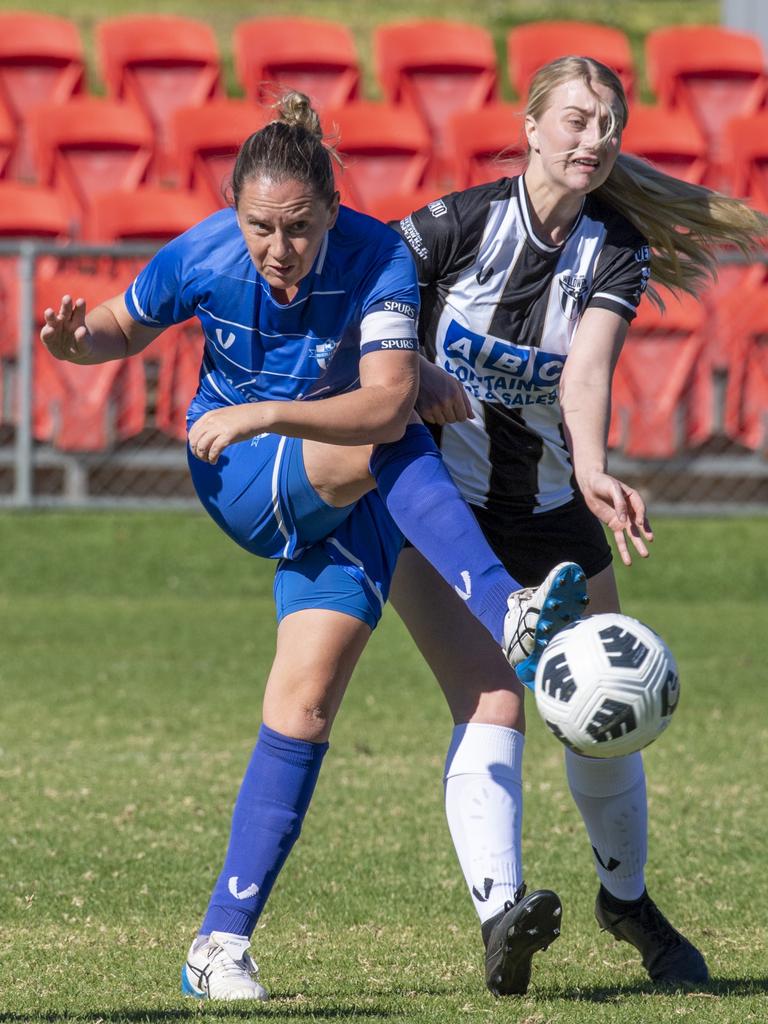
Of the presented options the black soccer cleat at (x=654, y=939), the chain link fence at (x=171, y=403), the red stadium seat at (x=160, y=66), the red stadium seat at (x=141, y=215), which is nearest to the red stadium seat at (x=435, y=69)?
the red stadium seat at (x=160, y=66)

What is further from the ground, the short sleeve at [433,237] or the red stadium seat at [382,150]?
the short sleeve at [433,237]

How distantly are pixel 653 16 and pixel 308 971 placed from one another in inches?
834

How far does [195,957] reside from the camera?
10.6 ft

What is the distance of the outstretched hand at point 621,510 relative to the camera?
123 inches

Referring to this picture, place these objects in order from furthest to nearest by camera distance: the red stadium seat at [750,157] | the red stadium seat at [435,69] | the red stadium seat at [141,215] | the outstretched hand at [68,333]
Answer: the red stadium seat at [435,69] → the red stadium seat at [750,157] → the red stadium seat at [141,215] → the outstretched hand at [68,333]

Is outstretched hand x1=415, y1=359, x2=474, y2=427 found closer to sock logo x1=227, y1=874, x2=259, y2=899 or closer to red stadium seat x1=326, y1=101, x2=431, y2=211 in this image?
sock logo x1=227, y1=874, x2=259, y2=899

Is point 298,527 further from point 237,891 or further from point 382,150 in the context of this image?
point 382,150

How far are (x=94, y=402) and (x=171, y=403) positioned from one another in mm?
470

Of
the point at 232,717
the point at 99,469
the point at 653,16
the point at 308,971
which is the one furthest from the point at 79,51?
the point at 653,16

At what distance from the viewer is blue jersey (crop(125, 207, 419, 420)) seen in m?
3.26

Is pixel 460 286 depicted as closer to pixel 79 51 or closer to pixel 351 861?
pixel 351 861

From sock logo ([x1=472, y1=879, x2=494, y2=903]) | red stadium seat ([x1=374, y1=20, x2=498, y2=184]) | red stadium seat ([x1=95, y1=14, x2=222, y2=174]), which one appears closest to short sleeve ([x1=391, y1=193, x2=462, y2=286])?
sock logo ([x1=472, y1=879, x2=494, y2=903])

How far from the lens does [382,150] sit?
11.5 m

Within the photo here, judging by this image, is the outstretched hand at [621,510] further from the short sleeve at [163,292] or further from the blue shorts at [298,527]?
the short sleeve at [163,292]
